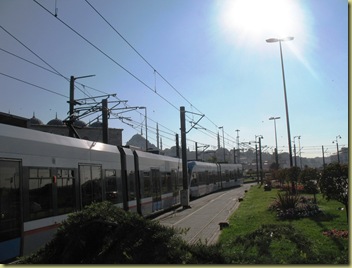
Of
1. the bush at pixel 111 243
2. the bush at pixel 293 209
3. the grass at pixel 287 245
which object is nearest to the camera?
the bush at pixel 111 243

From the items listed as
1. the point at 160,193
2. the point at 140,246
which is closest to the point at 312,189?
the point at 160,193

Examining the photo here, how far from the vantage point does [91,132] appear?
76188 mm

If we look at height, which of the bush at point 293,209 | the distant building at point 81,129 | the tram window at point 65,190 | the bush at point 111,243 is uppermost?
the distant building at point 81,129

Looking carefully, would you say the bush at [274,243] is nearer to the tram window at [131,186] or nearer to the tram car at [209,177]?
the tram window at [131,186]

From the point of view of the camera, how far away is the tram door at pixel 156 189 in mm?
21853

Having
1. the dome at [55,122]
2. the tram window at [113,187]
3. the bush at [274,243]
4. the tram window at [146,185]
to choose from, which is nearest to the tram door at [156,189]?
the tram window at [146,185]

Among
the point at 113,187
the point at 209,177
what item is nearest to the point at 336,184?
the point at 113,187

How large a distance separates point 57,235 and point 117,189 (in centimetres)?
940

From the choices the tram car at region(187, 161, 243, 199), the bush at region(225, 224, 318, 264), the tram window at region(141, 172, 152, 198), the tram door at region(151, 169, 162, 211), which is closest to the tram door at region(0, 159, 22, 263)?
the bush at region(225, 224, 318, 264)

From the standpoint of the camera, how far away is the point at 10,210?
9320 millimetres

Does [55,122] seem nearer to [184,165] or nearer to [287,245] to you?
[184,165]

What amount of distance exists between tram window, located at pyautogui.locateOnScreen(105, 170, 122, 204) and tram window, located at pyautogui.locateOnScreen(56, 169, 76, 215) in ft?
9.51

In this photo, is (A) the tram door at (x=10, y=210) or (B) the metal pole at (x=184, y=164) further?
(B) the metal pole at (x=184, y=164)

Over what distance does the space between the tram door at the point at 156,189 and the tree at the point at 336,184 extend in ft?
33.2
